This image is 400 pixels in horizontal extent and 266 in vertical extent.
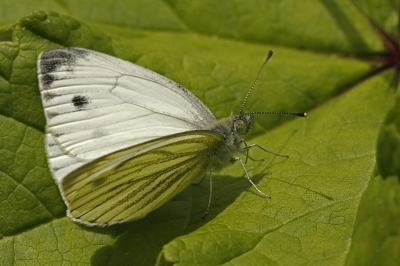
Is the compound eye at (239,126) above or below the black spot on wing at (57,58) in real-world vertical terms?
above

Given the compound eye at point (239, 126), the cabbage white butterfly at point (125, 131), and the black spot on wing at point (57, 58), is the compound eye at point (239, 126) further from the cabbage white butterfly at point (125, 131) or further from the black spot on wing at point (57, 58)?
the black spot on wing at point (57, 58)

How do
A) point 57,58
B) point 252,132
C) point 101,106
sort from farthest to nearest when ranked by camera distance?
point 252,132, point 101,106, point 57,58

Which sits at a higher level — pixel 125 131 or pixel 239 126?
pixel 239 126

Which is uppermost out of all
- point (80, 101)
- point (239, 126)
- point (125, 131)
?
point (239, 126)

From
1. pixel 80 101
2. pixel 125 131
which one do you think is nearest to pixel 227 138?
pixel 125 131

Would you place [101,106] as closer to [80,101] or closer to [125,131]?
[80,101]

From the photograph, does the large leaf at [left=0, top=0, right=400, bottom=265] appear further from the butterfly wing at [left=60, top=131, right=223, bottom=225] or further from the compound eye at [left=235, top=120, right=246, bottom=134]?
the compound eye at [left=235, top=120, right=246, bottom=134]

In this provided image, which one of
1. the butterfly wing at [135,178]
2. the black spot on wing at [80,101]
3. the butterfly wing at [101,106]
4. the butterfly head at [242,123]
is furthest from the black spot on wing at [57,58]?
the butterfly head at [242,123]

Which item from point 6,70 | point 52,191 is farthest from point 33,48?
point 52,191

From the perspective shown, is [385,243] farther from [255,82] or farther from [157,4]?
[157,4]
